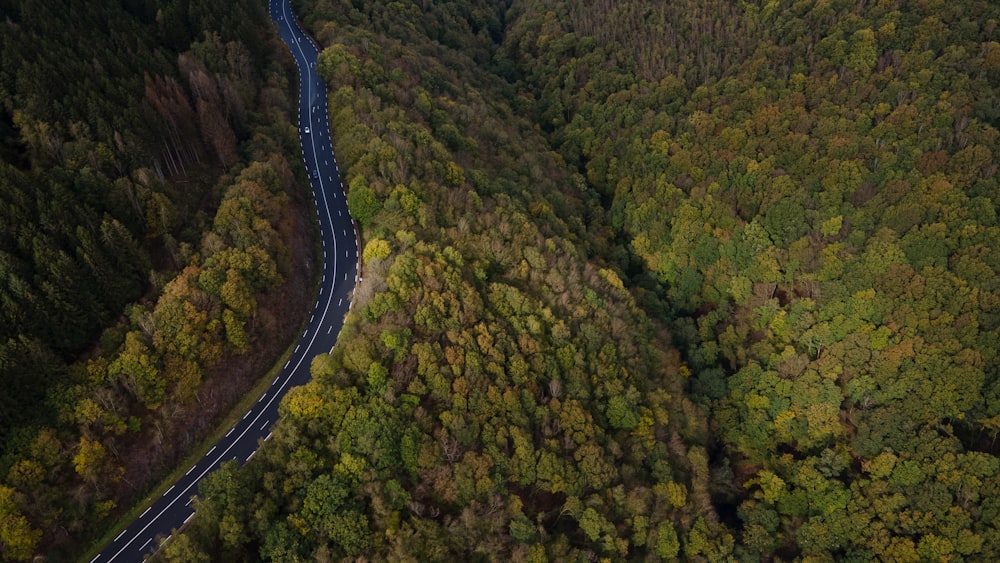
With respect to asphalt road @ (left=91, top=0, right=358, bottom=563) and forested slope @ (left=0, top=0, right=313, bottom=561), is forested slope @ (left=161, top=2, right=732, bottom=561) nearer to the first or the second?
asphalt road @ (left=91, top=0, right=358, bottom=563)

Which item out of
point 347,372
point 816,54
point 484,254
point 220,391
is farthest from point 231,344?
point 816,54

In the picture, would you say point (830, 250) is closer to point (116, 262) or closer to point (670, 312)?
point (670, 312)

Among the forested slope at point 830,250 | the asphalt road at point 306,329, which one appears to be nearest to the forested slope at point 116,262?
the asphalt road at point 306,329

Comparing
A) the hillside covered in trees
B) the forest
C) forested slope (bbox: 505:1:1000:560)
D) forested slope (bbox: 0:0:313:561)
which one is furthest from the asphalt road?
forested slope (bbox: 505:1:1000:560)

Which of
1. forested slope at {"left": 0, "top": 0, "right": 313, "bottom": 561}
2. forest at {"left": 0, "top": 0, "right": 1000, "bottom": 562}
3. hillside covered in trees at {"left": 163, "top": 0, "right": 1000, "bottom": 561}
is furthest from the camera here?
hillside covered in trees at {"left": 163, "top": 0, "right": 1000, "bottom": 561}

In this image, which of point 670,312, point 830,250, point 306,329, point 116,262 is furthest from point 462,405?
point 830,250

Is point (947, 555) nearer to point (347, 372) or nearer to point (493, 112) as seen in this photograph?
point (347, 372)

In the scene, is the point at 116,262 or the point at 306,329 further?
the point at 306,329
